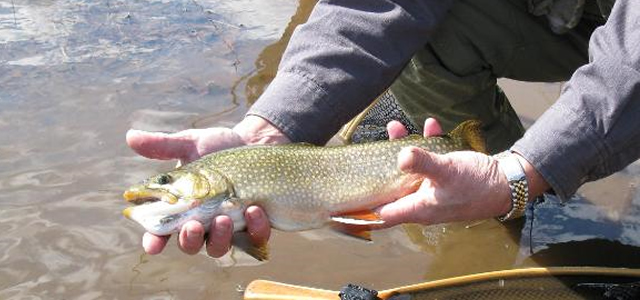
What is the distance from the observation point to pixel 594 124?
245 cm

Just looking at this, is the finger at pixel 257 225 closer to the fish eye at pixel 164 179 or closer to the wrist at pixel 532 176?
the fish eye at pixel 164 179

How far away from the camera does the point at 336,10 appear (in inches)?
119

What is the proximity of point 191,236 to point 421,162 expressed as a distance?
737 mm

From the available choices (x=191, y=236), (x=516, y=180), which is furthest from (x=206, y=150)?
(x=516, y=180)

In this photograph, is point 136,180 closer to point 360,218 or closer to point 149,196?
point 149,196

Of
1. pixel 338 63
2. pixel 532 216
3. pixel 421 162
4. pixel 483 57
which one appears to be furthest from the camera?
pixel 532 216

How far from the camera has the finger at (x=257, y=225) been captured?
7.97 feet

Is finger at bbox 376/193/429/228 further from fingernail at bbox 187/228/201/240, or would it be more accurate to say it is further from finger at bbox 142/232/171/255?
finger at bbox 142/232/171/255

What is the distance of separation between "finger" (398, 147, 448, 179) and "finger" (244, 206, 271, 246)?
0.49m

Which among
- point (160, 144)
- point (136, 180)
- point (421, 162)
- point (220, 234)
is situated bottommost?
point (136, 180)

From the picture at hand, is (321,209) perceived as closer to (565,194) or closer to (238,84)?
(565,194)

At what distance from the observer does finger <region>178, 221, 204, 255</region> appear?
7.61ft

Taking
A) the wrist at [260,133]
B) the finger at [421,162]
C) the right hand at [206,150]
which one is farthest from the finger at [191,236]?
the finger at [421,162]

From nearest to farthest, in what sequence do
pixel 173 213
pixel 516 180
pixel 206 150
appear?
pixel 173 213 → pixel 516 180 → pixel 206 150
